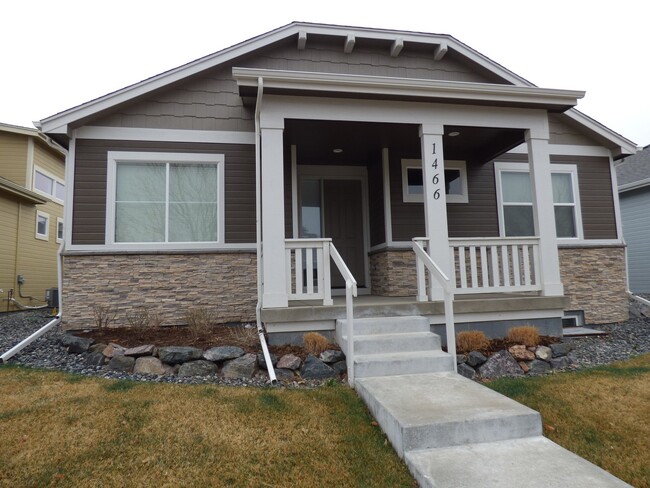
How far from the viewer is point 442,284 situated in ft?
14.3

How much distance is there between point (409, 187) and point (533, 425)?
16.8 ft

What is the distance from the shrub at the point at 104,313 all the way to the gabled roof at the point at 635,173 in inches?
538

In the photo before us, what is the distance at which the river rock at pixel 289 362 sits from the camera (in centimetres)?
431

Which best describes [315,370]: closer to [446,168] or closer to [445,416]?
[445,416]

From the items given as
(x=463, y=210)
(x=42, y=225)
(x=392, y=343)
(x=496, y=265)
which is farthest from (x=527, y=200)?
(x=42, y=225)

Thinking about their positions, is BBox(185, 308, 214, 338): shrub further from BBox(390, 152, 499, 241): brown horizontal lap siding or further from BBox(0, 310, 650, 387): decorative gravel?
BBox(390, 152, 499, 241): brown horizontal lap siding

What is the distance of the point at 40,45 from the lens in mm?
17875

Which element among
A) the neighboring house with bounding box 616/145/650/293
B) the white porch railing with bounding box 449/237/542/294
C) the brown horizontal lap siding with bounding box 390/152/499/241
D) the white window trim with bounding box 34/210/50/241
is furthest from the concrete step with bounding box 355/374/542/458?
the white window trim with bounding box 34/210/50/241

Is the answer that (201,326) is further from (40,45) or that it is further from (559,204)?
(40,45)

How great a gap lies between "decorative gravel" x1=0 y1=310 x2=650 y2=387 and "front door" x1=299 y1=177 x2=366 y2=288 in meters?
3.71

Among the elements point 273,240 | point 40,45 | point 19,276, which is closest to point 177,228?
point 273,240

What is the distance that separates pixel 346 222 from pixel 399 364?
419 cm

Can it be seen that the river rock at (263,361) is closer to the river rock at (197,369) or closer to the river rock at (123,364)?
the river rock at (197,369)

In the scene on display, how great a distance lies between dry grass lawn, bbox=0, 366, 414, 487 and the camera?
2465 mm
